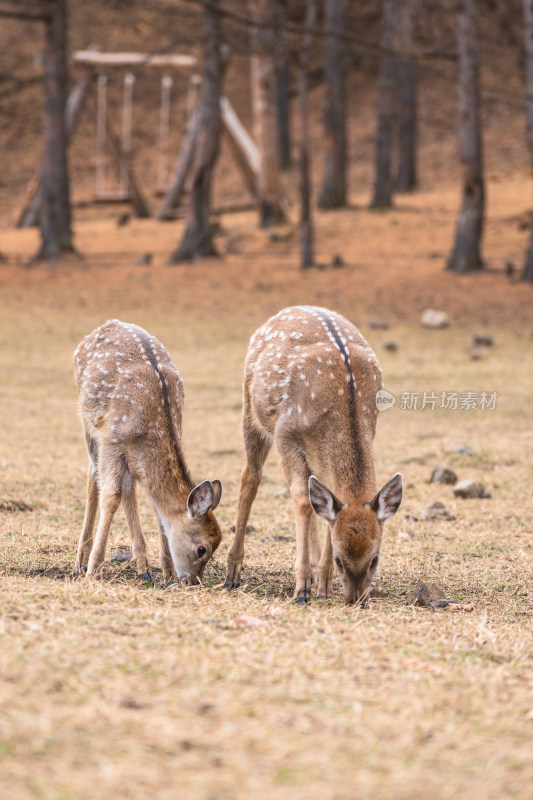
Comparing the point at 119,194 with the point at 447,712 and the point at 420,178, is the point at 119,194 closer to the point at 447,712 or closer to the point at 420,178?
the point at 420,178

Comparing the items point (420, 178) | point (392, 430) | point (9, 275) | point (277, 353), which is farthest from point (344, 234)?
point (277, 353)

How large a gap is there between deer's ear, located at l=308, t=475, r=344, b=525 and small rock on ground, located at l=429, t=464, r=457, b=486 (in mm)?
3862

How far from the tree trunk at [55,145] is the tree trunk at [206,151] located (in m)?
2.84

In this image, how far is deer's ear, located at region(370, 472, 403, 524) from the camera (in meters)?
5.95

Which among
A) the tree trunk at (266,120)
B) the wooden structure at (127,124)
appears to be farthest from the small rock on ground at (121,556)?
the tree trunk at (266,120)

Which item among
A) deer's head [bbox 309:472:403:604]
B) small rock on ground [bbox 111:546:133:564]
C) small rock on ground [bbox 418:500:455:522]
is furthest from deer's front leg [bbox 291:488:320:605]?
small rock on ground [bbox 418:500:455:522]

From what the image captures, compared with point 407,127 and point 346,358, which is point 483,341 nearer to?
point 346,358

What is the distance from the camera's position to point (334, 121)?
30.3 m

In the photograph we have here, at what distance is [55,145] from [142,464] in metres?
19.5

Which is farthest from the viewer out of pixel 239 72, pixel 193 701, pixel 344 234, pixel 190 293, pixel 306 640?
pixel 239 72

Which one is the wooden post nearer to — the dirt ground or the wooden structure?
the wooden structure

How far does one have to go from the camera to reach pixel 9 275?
79.0ft

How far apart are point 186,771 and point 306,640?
161 cm

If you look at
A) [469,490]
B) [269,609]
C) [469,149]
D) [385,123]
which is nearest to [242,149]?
[385,123]
